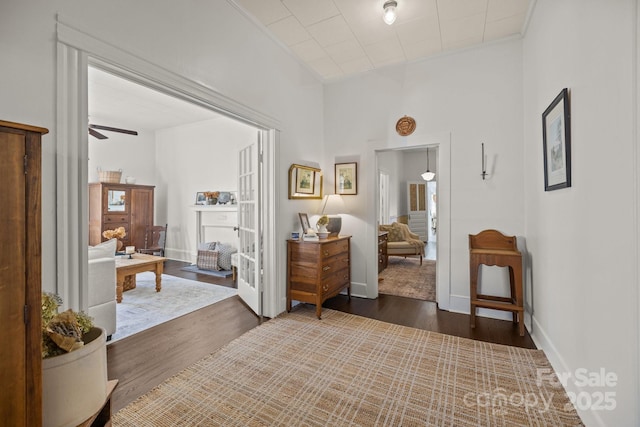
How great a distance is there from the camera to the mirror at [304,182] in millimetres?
3414

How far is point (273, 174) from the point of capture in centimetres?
312

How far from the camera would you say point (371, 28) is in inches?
114

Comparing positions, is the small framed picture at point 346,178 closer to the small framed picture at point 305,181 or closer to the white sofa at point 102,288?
the small framed picture at point 305,181

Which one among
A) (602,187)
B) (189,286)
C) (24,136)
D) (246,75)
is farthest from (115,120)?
(602,187)

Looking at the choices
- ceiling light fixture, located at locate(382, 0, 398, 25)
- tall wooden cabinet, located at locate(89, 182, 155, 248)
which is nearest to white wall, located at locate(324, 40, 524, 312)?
ceiling light fixture, located at locate(382, 0, 398, 25)

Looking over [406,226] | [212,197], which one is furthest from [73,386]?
[406,226]

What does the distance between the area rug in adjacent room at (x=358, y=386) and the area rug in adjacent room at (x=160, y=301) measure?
1110 mm

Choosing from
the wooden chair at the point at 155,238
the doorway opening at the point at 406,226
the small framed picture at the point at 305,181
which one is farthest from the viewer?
the wooden chair at the point at 155,238

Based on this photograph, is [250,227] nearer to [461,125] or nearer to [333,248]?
[333,248]

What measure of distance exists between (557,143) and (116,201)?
22.9 ft

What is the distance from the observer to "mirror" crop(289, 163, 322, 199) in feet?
11.2

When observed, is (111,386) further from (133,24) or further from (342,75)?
(342,75)

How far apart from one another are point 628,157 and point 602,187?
0.26m

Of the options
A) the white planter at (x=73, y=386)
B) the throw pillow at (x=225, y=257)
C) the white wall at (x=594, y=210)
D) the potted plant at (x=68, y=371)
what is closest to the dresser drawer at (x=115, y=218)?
the throw pillow at (x=225, y=257)
